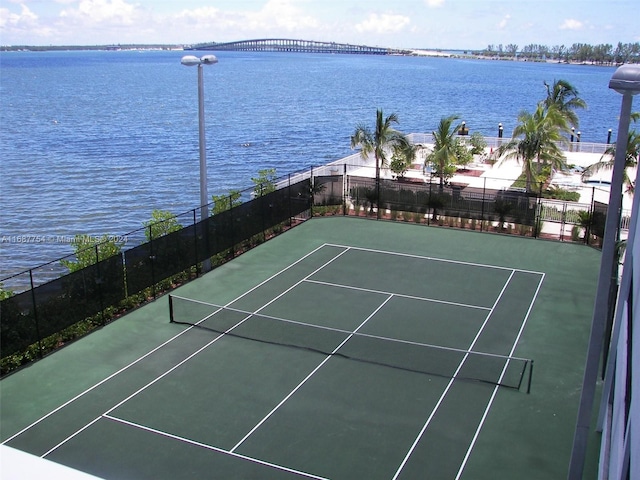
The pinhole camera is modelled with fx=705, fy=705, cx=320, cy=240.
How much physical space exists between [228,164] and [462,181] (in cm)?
3227

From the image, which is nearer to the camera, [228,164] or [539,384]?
[539,384]

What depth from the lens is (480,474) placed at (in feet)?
44.9

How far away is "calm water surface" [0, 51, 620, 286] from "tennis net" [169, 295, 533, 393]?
54.6 ft

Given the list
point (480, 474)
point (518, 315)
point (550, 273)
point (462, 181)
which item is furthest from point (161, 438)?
point (462, 181)

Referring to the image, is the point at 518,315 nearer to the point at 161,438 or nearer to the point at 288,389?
the point at 288,389

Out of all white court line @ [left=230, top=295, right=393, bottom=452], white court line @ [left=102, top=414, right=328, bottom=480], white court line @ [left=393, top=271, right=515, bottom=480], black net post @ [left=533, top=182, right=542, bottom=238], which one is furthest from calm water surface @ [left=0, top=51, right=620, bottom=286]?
white court line @ [left=393, top=271, right=515, bottom=480]

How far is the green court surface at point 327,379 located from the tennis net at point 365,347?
0.19 feet

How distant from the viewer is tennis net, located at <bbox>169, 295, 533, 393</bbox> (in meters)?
17.6

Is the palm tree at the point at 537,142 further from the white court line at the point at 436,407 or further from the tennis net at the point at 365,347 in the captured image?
the tennis net at the point at 365,347

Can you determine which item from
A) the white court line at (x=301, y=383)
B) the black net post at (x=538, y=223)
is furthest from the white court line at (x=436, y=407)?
the black net post at (x=538, y=223)

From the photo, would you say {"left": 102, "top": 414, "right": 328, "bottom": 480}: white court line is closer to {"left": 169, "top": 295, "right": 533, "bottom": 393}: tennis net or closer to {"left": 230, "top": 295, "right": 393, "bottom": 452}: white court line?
{"left": 230, "top": 295, "right": 393, "bottom": 452}: white court line

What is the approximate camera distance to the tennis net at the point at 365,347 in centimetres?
1764

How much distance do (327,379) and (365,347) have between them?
1.92 metres

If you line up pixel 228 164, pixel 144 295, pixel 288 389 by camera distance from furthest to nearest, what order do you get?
pixel 228 164 < pixel 144 295 < pixel 288 389
